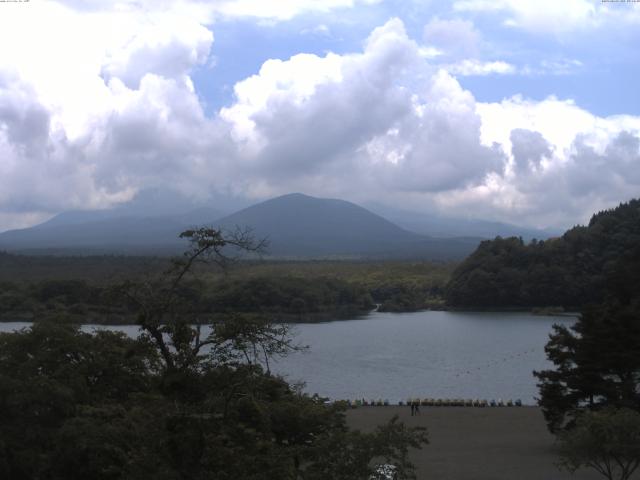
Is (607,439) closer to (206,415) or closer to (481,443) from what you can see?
(206,415)

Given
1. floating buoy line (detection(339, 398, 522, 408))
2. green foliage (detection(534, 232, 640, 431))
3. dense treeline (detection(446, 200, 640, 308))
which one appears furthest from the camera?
dense treeline (detection(446, 200, 640, 308))

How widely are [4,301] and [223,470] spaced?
154ft

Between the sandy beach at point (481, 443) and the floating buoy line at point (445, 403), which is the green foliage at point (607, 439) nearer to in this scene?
the sandy beach at point (481, 443)

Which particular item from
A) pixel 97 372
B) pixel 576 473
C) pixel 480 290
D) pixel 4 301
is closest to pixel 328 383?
pixel 576 473

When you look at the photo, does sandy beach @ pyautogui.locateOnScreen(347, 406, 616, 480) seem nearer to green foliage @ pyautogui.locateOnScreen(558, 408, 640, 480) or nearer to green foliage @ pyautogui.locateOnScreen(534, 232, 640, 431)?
green foliage @ pyautogui.locateOnScreen(534, 232, 640, 431)

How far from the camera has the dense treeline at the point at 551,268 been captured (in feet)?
181

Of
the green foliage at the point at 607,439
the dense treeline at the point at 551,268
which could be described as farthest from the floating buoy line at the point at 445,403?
the dense treeline at the point at 551,268

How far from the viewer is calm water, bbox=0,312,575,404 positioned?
25.9 m

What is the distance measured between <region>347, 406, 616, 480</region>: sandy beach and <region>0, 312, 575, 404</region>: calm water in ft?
11.0

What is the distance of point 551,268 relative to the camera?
55688 mm

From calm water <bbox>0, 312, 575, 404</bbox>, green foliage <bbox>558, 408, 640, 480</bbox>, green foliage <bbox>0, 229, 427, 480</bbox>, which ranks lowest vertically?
calm water <bbox>0, 312, 575, 404</bbox>

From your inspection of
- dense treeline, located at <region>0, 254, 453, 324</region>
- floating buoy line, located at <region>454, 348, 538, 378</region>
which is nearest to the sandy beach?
floating buoy line, located at <region>454, 348, 538, 378</region>

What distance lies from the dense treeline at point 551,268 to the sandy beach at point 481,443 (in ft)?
118

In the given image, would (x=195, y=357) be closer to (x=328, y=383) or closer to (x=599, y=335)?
(x=599, y=335)
